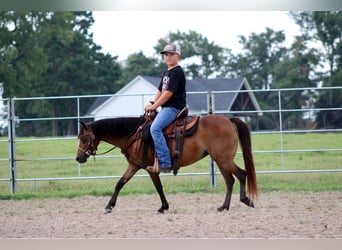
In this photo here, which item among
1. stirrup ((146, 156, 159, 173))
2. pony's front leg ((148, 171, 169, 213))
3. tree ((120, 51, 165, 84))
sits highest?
tree ((120, 51, 165, 84))

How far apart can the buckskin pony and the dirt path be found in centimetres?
28

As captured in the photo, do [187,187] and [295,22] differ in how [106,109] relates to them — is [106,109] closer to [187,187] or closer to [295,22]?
[295,22]

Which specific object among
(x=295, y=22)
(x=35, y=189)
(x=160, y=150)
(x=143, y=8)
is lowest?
(x=35, y=189)

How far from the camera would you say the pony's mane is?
6.37 meters

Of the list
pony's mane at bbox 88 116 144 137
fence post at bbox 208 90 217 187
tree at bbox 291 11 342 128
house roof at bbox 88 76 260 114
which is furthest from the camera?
house roof at bbox 88 76 260 114

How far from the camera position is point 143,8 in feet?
16.5

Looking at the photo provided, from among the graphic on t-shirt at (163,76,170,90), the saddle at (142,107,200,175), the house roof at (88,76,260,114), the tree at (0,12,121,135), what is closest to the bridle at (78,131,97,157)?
the saddle at (142,107,200,175)

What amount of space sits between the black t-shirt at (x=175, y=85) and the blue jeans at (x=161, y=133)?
2.8 inches

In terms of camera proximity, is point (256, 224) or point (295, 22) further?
point (295, 22)

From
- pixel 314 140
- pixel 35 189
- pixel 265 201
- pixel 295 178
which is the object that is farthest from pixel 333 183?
pixel 314 140

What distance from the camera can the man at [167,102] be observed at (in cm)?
602

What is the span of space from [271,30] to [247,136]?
1382 inches

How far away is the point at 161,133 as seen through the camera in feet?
20.0

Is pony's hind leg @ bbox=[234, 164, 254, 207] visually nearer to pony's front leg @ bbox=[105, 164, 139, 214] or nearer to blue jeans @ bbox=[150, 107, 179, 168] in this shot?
blue jeans @ bbox=[150, 107, 179, 168]
